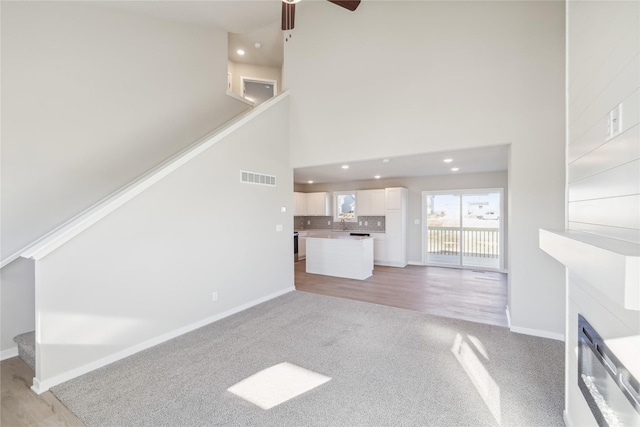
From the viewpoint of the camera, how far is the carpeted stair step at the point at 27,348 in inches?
101

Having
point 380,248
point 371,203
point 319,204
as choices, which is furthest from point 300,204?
point 380,248

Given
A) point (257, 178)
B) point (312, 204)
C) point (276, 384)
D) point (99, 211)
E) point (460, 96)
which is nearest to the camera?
point (276, 384)

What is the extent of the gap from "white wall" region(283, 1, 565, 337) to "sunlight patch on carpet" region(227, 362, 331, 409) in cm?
268

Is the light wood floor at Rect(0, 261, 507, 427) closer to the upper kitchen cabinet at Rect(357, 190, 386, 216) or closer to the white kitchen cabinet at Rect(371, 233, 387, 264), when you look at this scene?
the white kitchen cabinet at Rect(371, 233, 387, 264)

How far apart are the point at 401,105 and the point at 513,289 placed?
289cm

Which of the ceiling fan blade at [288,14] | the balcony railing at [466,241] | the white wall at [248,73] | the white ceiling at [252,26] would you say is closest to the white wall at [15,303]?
the white ceiling at [252,26]

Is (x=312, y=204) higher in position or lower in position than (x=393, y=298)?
higher

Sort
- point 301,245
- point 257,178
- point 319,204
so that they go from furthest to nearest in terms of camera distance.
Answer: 1. point 319,204
2. point 301,245
3. point 257,178

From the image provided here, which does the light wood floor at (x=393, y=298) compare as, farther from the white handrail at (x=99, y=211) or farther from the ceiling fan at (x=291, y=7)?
the ceiling fan at (x=291, y=7)

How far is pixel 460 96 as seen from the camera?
355 centimetres

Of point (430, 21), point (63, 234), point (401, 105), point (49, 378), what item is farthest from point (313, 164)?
point (49, 378)

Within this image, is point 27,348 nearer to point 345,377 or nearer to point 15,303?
point 15,303

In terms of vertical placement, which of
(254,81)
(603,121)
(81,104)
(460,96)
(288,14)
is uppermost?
(254,81)

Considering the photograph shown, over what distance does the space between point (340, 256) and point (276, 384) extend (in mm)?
3915
